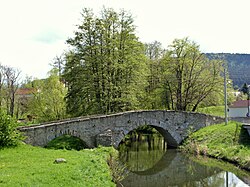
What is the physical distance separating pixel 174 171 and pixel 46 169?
10718mm

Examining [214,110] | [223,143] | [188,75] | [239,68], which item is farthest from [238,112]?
[239,68]

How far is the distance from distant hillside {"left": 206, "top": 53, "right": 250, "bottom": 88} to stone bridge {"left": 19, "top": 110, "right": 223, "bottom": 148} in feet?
359

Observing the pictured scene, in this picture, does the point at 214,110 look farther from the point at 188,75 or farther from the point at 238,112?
the point at 188,75

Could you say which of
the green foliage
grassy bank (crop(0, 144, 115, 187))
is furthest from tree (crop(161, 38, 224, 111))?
grassy bank (crop(0, 144, 115, 187))

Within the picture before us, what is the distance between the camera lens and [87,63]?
3003cm

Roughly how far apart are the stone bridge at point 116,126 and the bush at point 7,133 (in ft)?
4.16

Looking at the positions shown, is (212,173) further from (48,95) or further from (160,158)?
A: (48,95)

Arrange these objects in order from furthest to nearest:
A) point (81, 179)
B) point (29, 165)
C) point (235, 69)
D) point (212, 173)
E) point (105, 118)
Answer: point (235, 69) < point (105, 118) < point (212, 173) < point (29, 165) < point (81, 179)

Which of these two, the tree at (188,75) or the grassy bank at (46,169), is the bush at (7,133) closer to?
the grassy bank at (46,169)

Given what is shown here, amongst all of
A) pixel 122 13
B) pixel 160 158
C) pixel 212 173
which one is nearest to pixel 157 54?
pixel 122 13

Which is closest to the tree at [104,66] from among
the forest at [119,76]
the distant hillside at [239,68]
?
the forest at [119,76]

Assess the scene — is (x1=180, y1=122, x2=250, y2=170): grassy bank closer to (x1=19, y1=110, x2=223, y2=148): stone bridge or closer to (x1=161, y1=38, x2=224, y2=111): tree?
(x1=19, y1=110, x2=223, y2=148): stone bridge

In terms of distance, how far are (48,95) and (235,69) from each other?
5417 inches

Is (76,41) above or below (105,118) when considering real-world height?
above
